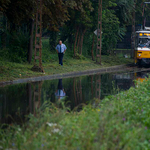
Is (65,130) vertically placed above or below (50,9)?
below

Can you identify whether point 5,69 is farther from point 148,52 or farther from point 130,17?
point 130,17

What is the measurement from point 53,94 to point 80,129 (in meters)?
6.34

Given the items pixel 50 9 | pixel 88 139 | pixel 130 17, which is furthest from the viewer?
pixel 130 17

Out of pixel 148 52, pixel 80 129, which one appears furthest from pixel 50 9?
pixel 80 129

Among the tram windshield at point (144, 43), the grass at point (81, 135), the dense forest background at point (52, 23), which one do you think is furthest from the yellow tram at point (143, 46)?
the grass at point (81, 135)

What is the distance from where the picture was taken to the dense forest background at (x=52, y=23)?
21.3 metres

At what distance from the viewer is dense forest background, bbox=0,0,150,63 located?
2131 centimetres

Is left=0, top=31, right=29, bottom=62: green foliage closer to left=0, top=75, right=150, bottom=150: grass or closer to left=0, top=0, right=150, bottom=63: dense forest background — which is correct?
left=0, top=0, right=150, bottom=63: dense forest background

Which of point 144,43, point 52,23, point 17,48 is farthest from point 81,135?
point 144,43

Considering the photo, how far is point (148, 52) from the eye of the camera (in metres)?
29.3

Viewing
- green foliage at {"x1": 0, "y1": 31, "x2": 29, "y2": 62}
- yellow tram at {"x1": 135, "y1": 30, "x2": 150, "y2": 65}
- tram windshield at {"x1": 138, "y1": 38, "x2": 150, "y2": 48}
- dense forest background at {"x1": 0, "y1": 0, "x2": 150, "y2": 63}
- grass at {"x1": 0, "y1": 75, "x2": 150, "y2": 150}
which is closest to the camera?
grass at {"x1": 0, "y1": 75, "x2": 150, "y2": 150}

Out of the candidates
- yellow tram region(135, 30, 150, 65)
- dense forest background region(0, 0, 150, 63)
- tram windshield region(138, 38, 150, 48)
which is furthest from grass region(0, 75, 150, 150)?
tram windshield region(138, 38, 150, 48)

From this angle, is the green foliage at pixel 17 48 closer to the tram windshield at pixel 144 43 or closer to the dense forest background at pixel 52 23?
the dense forest background at pixel 52 23

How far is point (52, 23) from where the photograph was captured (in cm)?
2441
